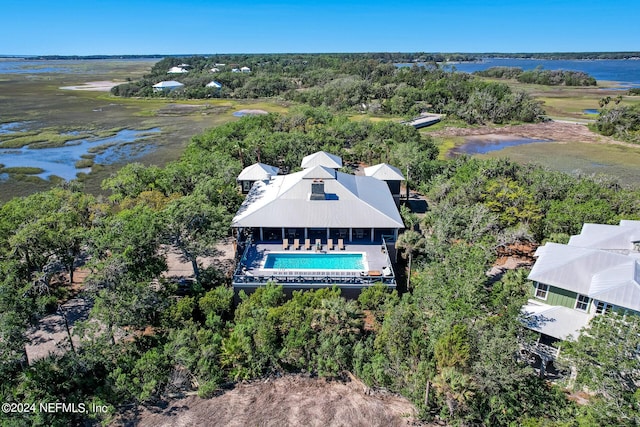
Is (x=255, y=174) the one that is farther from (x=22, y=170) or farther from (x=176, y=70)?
(x=176, y=70)

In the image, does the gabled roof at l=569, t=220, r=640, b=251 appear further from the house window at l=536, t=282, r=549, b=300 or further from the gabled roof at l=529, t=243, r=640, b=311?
the house window at l=536, t=282, r=549, b=300

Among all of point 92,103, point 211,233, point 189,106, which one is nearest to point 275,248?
point 211,233

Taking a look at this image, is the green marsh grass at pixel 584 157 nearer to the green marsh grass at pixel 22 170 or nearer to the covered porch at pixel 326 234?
the covered porch at pixel 326 234

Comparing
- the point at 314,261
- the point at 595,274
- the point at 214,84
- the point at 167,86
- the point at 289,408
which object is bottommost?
the point at 289,408

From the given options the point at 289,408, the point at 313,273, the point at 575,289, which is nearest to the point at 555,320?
the point at 575,289

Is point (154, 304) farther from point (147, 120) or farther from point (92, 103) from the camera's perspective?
point (92, 103)

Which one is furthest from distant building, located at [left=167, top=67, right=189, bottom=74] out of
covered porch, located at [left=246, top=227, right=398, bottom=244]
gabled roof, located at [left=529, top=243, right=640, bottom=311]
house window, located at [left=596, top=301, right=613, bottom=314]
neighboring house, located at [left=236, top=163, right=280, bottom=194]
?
house window, located at [left=596, top=301, right=613, bottom=314]
